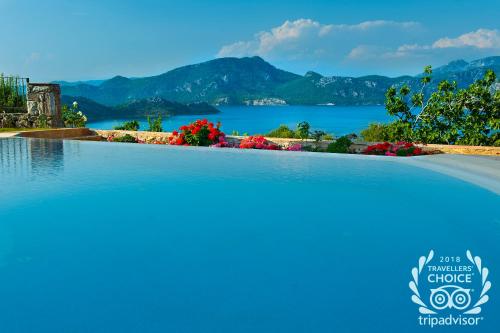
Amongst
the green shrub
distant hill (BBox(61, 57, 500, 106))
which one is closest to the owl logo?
the green shrub

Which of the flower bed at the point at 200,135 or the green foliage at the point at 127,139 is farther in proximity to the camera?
the green foliage at the point at 127,139

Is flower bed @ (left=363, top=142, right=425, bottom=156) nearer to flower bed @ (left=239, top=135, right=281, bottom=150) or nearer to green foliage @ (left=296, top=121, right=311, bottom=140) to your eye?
green foliage @ (left=296, top=121, right=311, bottom=140)

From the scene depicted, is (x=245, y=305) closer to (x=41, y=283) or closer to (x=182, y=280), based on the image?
(x=182, y=280)

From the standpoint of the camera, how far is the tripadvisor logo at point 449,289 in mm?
3457

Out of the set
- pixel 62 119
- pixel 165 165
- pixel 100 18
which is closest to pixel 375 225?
pixel 165 165

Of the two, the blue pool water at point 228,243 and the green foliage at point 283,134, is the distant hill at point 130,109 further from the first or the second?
the blue pool water at point 228,243

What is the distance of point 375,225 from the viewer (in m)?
5.67

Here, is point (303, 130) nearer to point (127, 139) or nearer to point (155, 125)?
point (127, 139)

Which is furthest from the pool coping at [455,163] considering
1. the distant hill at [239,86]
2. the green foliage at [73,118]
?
the distant hill at [239,86]

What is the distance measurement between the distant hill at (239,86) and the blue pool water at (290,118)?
11.2 ft

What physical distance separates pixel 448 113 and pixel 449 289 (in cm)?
872

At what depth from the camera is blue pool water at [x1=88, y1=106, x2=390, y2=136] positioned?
7825cm

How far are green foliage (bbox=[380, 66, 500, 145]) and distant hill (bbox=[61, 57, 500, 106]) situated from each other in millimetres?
105337

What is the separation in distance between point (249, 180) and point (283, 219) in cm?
238
